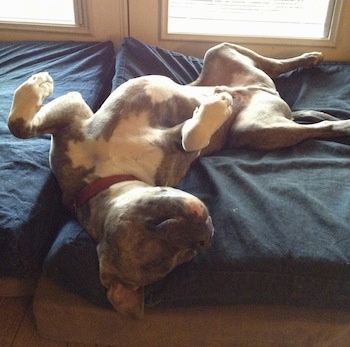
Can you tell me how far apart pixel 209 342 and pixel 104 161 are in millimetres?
638

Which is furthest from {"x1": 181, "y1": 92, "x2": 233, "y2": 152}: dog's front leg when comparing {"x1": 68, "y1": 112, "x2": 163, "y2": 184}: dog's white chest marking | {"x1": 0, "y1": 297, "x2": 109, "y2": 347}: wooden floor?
{"x1": 0, "y1": 297, "x2": 109, "y2": 347}: wooden floor

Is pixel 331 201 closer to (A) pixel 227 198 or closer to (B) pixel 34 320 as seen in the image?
(A) pixel 227 198

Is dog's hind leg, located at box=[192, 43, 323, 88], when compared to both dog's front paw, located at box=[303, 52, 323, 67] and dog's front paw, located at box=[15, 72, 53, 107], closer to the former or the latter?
dog's front paw, located at box=[303, 52, 323, 67]

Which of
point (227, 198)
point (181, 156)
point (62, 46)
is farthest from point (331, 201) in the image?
point (62, 46)

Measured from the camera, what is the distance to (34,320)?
1.53 m

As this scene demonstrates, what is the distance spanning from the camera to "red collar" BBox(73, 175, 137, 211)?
1.35m

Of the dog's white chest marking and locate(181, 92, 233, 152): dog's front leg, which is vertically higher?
locate(181, 92, 233, 152): dog's front leg

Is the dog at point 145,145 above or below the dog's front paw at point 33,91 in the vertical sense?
below

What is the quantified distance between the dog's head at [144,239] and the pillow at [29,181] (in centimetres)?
26

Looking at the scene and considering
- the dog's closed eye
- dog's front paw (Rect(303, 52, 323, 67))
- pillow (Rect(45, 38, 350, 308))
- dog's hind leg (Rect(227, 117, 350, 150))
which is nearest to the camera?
the dog's closed eye

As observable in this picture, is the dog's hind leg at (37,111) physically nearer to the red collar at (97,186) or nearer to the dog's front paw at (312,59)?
the red collar at (97,186)

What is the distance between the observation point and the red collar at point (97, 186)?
4.42ft

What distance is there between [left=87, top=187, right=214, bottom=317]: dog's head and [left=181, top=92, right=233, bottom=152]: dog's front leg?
0.81 feet

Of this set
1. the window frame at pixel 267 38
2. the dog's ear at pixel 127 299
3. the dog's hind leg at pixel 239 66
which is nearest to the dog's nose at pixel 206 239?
the dog's ear at pixel 127 299
